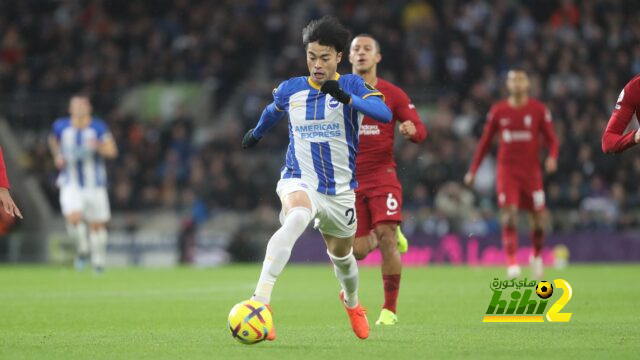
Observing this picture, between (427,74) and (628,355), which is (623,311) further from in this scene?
(427,74)

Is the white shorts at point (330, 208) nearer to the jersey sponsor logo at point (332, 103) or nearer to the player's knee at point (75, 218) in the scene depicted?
the jersey sponsor logo at point (332, 103)

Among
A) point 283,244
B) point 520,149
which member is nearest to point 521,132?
point 520,149

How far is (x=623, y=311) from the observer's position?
996cm

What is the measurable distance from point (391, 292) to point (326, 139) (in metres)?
1.96

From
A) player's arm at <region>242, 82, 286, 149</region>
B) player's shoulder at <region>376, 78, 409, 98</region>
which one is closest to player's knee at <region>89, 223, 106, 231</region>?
player's shoulder at <region>376, 78, 409, 98</region>

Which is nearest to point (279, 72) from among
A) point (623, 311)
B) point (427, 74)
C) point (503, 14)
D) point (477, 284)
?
point (427, 74)

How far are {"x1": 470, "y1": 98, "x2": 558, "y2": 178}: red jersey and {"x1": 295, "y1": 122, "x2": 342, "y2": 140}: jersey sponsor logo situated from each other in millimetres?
7598

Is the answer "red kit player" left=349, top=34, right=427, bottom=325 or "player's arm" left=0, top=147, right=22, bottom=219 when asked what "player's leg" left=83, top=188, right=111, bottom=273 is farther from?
"player's arm" left=0, top=147, right=22, bottom=219

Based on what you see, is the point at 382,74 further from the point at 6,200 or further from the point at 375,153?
the point at 6,200

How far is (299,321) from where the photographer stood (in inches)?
370

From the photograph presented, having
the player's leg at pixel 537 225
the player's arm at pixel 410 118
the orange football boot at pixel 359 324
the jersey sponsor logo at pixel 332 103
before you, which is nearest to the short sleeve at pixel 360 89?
the jersey sponsor logo at pixel 332 103

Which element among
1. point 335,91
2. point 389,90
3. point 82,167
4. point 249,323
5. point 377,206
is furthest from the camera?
A: point 82,167

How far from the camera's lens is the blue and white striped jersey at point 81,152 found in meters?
18.3

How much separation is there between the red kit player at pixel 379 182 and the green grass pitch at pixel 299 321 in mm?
543
